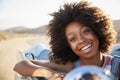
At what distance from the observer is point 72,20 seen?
13.9 feet

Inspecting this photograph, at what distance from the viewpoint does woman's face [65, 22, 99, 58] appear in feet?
13.4

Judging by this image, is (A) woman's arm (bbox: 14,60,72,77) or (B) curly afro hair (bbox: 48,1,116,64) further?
(B) curly afro hair (bbox: 48,1,116,64)

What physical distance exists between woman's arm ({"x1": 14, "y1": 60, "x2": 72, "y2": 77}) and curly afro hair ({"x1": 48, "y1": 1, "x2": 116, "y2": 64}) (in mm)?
90

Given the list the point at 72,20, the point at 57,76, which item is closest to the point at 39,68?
the point at 57,76

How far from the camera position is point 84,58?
14.1 feet

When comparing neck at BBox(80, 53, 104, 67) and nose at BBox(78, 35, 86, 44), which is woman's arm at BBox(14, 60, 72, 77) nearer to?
neck at BBox(80, 53, 104, 67)

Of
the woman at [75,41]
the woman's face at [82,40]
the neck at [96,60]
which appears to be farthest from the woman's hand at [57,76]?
the neck at [96,60]

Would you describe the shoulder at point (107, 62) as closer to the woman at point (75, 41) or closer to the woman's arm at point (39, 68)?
the woman at point (75, 41)

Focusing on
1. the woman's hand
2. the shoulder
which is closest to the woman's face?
the shoulder

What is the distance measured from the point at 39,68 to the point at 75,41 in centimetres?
38

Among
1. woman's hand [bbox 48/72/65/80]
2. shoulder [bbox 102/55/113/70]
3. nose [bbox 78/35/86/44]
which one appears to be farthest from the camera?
shoulder [bbox 102/55/113/70]

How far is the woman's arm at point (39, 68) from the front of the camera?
4.09 meters

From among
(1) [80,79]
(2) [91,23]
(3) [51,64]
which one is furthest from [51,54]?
(1) [80,79]

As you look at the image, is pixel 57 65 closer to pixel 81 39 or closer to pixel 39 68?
pixel 39 68
